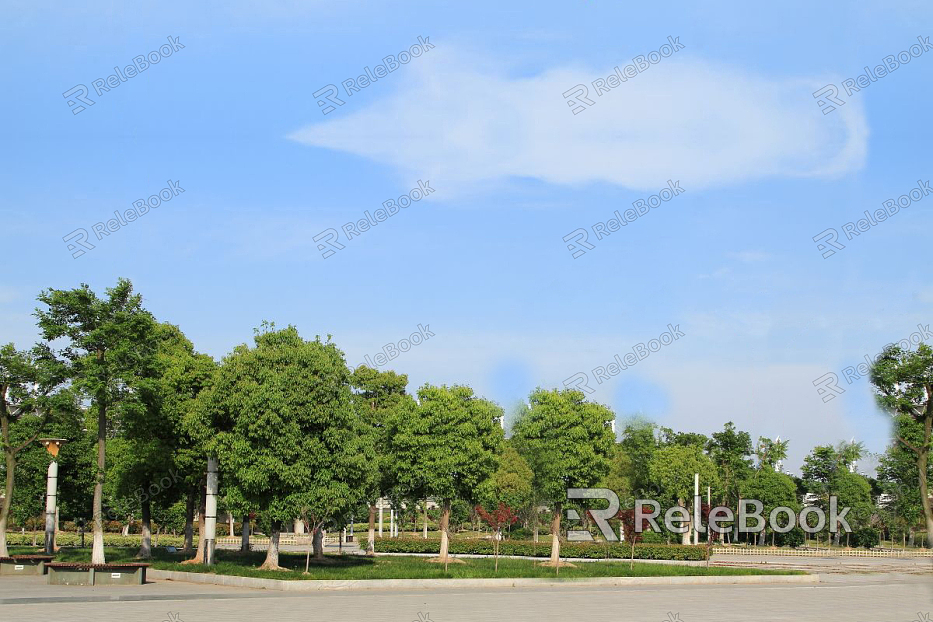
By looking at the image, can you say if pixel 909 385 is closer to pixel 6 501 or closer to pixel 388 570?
pixel 388 570

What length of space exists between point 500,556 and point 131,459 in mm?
21745

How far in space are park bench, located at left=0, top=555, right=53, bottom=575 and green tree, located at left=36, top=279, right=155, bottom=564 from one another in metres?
2.23

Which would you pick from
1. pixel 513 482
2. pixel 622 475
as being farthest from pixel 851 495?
pixel 513 482

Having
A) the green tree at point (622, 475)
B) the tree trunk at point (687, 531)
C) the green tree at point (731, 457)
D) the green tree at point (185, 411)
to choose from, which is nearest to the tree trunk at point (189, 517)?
the green tree at point (185, 411)

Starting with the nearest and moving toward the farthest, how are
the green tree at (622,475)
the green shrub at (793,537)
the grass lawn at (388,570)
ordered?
1. the grass lawn at (388,570)
2. the green tree at (622,475)
3. the green shrub at (793,537)

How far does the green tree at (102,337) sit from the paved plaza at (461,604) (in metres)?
7.78

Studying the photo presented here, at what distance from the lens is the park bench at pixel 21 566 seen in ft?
120

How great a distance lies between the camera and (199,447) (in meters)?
39.8

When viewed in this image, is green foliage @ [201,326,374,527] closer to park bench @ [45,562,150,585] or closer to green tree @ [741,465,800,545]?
park bench @ [45,562,150,585]

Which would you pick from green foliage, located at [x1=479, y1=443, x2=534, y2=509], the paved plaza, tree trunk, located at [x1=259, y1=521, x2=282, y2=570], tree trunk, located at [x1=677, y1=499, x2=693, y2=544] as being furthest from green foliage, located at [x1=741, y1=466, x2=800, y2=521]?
tree trunk, located at [x1=259, y1=521, x2=282, y2=570]

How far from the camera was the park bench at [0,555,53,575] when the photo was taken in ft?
120

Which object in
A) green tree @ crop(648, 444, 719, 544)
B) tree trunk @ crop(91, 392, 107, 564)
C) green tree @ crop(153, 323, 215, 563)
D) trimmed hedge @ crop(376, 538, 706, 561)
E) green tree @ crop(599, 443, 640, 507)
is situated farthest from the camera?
green tree @ crop(599, 443, 640, 507)

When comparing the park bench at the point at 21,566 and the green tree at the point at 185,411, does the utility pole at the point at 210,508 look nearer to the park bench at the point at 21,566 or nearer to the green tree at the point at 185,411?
the green tree at the point at 185,411

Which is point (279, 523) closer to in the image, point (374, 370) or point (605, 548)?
point (605, 548)
